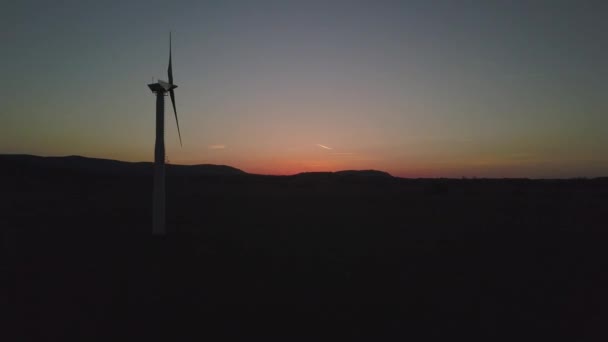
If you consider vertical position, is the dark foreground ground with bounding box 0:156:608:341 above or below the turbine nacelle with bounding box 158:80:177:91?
below

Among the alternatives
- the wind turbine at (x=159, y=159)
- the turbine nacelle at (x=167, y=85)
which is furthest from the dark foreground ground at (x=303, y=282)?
the turbine nacelle at (x=167, y=85)

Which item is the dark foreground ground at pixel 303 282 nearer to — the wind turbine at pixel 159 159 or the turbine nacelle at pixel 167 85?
the wind turbine at pixel 159 159

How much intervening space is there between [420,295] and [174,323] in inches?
191

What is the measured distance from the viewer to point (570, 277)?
378 inches

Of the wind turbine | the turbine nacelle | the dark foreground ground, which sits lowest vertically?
the dark foreground ground

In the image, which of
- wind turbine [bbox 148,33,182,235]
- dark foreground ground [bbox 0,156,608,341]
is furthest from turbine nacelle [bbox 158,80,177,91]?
dark foreground ground [bbox 0,156,608,341]

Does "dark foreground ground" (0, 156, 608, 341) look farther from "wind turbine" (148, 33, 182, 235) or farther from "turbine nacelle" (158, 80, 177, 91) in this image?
"turbine nacelle" (158, 80, 177, 91)

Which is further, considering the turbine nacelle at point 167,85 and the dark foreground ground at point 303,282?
the turbine nacelle at point 167,85

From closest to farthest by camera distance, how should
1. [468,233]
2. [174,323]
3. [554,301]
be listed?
1. [174,323]
2. [554,301]
3. [468,233]

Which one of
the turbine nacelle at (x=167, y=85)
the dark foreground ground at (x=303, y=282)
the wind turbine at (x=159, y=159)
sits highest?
the turbine nacelle at (x=167, y=85)

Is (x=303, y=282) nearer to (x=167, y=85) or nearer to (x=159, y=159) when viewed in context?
(x=159, y=159)


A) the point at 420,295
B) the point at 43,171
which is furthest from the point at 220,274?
the point at 43,171

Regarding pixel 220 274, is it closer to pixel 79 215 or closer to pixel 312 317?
pixel 312 317

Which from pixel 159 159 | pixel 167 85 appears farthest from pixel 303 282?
pixel 167 85
